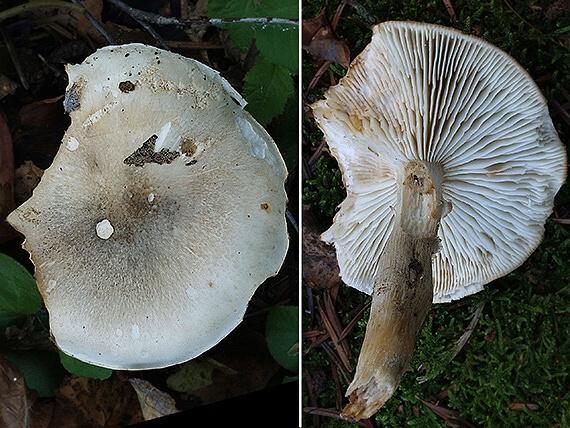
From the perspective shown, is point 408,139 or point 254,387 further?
point 254,387

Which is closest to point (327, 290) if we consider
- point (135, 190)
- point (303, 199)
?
point (303, 199)

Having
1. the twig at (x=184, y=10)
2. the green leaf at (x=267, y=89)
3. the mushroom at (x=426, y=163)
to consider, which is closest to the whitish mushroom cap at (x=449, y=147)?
the mushroom at (x=426, y=163)

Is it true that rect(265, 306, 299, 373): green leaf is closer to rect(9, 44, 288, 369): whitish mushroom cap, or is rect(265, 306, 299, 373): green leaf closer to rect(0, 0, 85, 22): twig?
rect(9, 44, 288, 369): whitish mushroom cap

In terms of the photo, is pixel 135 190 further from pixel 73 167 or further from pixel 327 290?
pixel 327 290

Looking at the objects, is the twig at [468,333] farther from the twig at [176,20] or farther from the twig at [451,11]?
the twig at [176,20]

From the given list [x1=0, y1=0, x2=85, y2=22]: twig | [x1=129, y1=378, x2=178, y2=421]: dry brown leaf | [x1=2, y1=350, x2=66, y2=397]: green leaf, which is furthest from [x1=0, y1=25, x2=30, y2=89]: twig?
[x1=129, y1=378, x2=178, y2=421]: dry brown leaf

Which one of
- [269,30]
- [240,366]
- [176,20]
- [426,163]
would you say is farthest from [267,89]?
[240,366]
